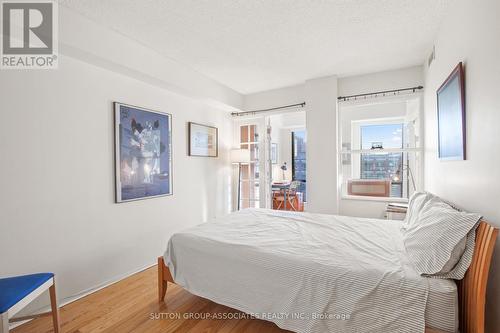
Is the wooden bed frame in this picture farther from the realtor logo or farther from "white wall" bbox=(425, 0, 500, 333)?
the realtor logo

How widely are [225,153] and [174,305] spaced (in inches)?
111

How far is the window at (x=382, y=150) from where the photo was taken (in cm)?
365

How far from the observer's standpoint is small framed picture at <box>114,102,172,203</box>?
265 centimetres

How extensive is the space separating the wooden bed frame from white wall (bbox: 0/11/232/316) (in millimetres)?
2782

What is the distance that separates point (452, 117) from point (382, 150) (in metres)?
1.69

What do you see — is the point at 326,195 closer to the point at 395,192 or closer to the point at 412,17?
the point at 395,192

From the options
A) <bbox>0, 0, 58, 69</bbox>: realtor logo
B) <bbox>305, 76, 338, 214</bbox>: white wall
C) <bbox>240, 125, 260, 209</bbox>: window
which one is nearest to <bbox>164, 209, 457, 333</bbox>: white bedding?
<bbox>305, 76, 338, 214</bbox>: white wall

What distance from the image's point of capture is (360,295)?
1.41m

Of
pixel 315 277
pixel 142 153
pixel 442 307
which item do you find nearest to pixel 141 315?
pixel 315 277

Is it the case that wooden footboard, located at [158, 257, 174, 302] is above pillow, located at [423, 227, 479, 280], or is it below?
below

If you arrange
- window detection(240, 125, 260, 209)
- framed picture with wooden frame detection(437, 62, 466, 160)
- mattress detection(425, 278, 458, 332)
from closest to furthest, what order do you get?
mattress detection(425, 278, 458, 332)
framed picture with wooden frame detection(437, 62, 466, 160)
window detection(240, 125, 260, 209)

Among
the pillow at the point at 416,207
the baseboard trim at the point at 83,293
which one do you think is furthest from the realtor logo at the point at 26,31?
the pillow at the point at 416,207

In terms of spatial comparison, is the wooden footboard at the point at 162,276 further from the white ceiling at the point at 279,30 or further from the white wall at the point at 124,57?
the white ceiling at the point at 279,30

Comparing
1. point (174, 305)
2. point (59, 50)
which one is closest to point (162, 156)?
point (59, 50)
